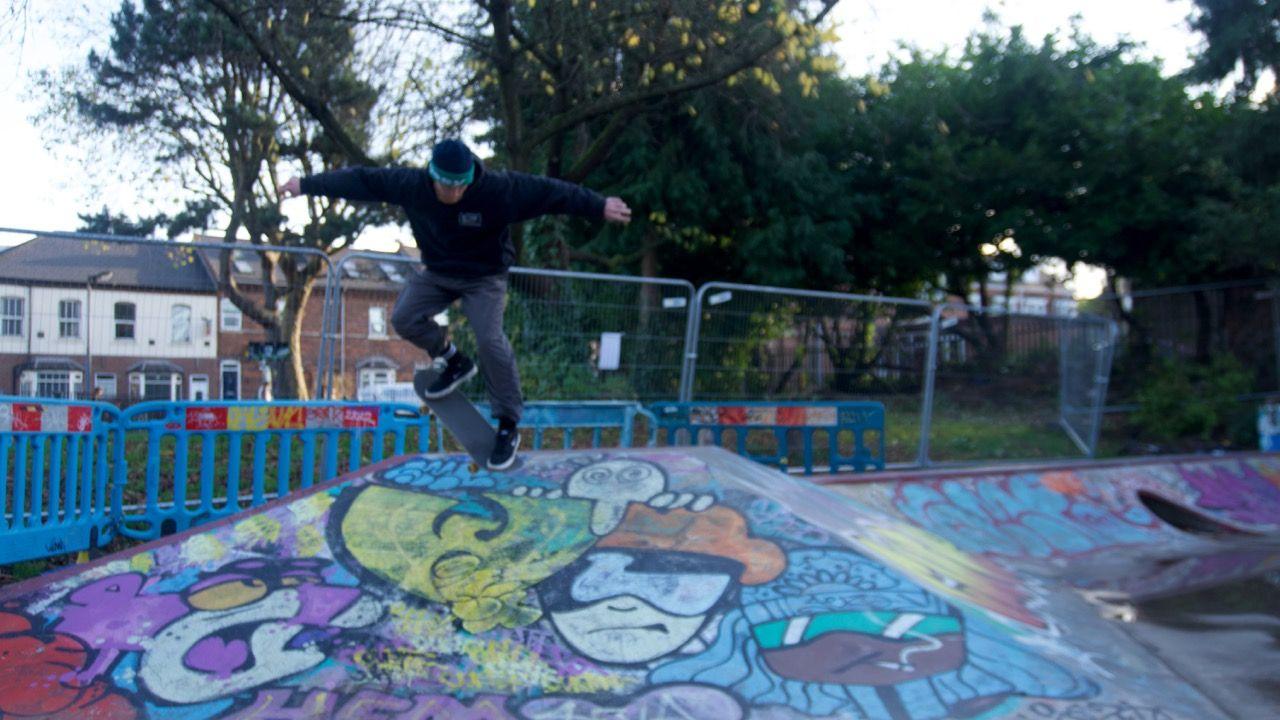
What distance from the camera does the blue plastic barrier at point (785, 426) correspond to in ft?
24.3

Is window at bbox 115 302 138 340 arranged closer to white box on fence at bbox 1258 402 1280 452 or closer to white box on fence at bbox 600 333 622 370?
white box on fence at bbox 600 333 622 370

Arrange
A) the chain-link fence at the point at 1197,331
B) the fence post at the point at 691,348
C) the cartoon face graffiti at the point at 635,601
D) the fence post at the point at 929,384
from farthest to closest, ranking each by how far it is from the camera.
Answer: the chain-link fence at the point at 1197,331, the fence post at the point at 929,384, the fence post at the point at 691,348, the cartoon face graffiti at the point at 635,601

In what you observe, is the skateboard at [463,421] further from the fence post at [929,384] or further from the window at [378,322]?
the fence post at [929,384]

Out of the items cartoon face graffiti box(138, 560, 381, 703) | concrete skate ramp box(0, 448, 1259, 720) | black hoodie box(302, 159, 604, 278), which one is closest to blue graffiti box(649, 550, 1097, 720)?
concrete skate ramp box(0, 448, 1259, 720)

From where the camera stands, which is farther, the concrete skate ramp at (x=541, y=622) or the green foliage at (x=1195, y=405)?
the green foliage at (x=1195, y=405)

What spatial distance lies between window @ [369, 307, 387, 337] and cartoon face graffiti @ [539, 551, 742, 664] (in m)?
3.33

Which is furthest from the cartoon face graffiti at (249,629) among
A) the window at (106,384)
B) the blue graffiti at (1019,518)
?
the blue graffiti at (1019,518)

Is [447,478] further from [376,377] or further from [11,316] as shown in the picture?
[11,316]

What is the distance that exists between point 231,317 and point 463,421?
8.21 feet

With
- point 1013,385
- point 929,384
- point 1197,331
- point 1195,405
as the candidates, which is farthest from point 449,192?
point 1197,331

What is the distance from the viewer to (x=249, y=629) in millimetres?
3574

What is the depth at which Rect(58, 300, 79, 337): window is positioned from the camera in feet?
18.0

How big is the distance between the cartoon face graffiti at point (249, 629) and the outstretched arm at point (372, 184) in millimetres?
1883

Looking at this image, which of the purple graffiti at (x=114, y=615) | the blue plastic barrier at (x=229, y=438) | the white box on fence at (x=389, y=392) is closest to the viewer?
the purple graffiti at (x=114, y=615)
